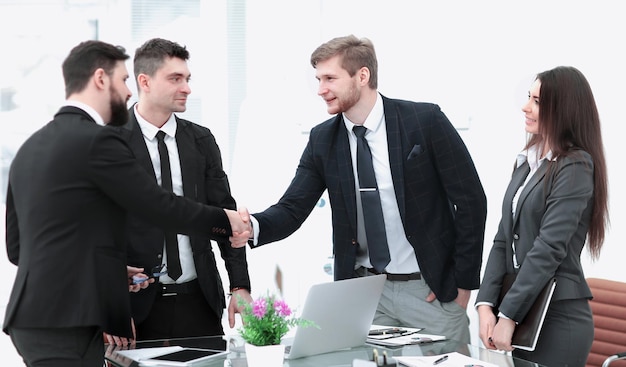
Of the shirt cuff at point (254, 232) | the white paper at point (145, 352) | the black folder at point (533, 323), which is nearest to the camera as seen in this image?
the white paper at point (145, 352)

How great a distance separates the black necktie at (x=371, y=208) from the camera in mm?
3252

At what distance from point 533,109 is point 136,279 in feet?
5.29

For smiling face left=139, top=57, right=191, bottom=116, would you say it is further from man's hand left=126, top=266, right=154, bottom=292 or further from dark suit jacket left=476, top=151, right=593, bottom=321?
dark suit jacket left=476, top=151, right=593, bottom=321

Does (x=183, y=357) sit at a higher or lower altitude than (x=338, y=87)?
lower

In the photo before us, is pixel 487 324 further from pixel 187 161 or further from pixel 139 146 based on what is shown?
pixel 139 146

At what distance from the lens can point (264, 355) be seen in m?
2.45

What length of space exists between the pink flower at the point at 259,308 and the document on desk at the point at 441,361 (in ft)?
1.61

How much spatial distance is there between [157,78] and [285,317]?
1.41 metres

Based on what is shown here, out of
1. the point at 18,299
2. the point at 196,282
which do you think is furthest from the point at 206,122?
the point at 18,299

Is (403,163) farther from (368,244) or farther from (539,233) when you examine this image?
(539,233)

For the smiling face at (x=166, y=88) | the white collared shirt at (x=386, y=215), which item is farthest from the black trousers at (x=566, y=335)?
the smiling face at (x=166, y=88)

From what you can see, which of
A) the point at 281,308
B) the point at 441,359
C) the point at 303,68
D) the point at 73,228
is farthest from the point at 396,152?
the point at 303,68

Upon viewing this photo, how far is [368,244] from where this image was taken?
10.8 feet

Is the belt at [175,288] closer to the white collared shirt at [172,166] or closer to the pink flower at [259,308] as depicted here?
the white collared shirt at [172,166]
